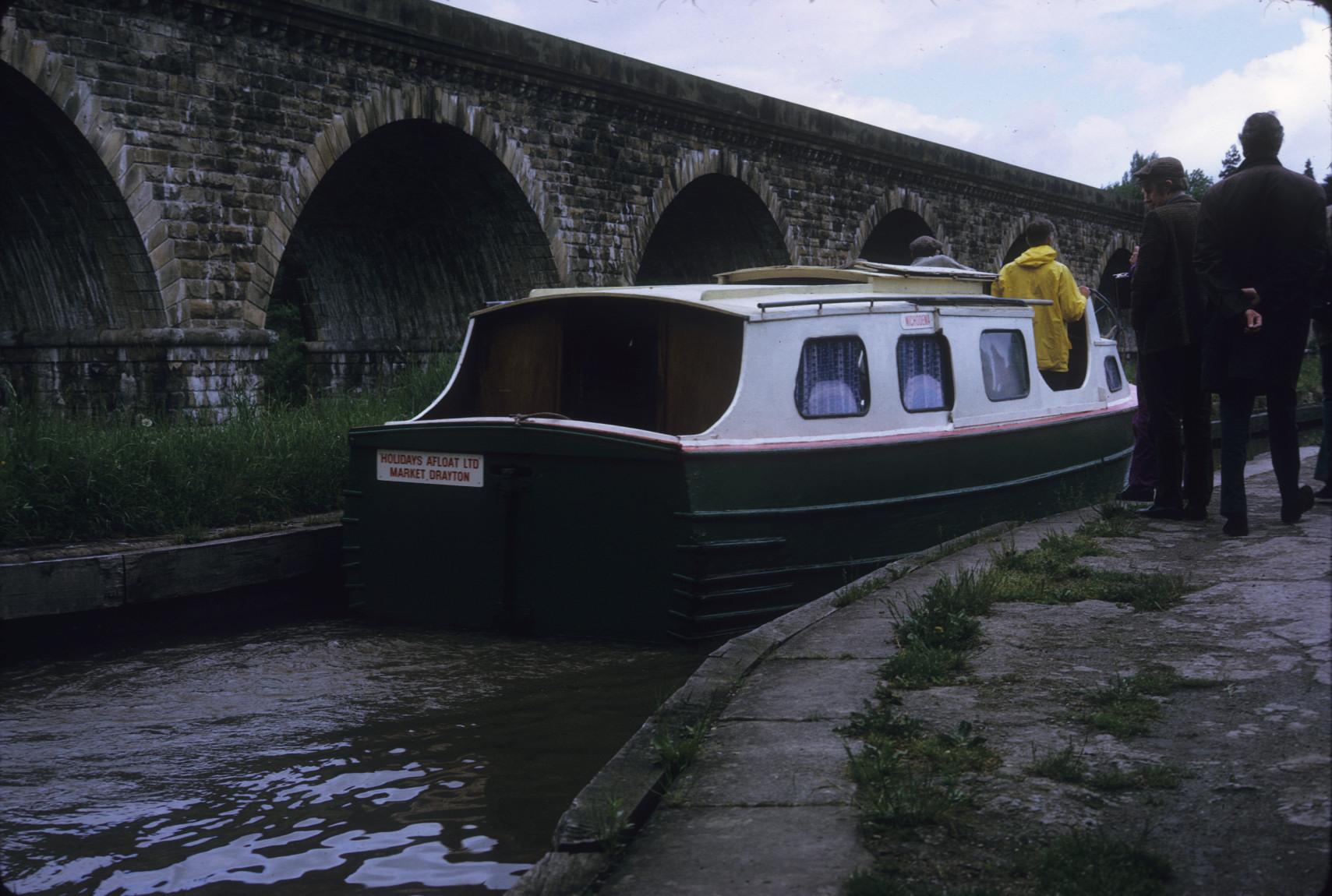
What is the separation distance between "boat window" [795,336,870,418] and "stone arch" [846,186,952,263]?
1524 centimetres

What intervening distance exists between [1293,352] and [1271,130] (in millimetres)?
949

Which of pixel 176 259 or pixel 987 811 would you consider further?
pixel 176 259

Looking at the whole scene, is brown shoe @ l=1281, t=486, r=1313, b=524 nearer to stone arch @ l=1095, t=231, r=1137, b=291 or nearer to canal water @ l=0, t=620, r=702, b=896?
canal water @ l=0, t=620, r=702, b=896

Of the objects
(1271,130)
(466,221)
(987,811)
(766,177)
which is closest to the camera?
(987,811)

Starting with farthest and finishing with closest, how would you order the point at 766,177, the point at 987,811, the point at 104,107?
the point at 766,177 < the point at 104,107 < the point at 987,811

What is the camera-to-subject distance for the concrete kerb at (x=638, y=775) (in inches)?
101

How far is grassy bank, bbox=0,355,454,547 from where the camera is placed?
659cm

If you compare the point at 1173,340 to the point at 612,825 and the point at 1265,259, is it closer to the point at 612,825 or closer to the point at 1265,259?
the point at 1265,259

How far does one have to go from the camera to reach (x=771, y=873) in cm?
246

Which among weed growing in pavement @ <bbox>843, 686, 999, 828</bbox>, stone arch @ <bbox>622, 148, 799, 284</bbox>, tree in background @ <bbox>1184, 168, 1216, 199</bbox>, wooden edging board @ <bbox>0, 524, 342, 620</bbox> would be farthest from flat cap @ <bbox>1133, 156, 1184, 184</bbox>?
tree in background @ <bbox>1184, 168, 1216, 199</bbox>

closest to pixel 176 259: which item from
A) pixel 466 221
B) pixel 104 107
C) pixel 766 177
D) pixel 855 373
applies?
pixel 104 107

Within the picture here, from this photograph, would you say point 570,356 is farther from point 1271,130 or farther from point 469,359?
point 1271,130

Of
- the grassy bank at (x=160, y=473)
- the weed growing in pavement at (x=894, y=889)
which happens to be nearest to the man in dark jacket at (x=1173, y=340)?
the weed growing in pavement at (x=894, y=889)

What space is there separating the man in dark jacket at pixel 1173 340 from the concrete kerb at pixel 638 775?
238 centimetres
